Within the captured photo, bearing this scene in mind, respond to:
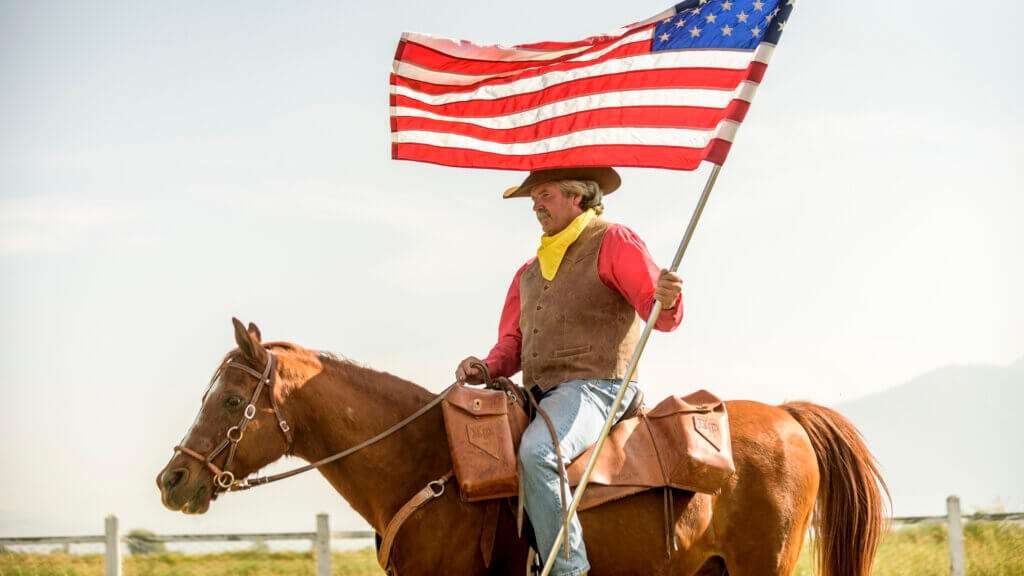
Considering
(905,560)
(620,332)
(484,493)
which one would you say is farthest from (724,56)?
(905,560)

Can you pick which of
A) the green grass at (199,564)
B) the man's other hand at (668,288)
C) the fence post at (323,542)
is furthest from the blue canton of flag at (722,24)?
the green grass at (199,564)

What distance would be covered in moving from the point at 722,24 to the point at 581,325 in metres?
1.79

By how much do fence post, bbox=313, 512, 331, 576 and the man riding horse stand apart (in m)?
5.32

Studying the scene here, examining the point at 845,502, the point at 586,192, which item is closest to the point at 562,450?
the point at 586,192

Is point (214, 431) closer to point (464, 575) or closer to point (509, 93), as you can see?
point (464, 575)

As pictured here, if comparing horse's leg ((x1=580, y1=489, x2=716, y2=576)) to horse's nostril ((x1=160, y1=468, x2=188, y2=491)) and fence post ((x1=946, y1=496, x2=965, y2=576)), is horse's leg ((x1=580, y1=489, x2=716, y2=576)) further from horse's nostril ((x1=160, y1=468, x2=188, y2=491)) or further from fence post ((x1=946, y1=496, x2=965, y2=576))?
fence post ((x1=946, y1=496, x2=965, y2=576))

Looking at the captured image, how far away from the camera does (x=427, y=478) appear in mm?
4406

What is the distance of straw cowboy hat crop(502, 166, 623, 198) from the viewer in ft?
16.5

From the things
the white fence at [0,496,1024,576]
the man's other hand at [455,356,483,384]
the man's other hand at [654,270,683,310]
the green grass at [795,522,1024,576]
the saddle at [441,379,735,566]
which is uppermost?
the man's other hand at [654,270,683,310]

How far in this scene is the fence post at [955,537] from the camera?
1024 centimetres

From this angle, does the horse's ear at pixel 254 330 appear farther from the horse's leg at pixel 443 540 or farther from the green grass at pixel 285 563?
the green grass at pixel 285 563

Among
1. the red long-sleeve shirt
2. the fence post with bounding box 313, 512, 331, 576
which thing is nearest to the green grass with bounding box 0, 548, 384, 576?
the fence post with bounding box 313, 512, 331, 576

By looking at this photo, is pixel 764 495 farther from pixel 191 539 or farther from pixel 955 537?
pixel 191 539

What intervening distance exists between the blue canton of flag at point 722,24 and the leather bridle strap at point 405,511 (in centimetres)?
264
